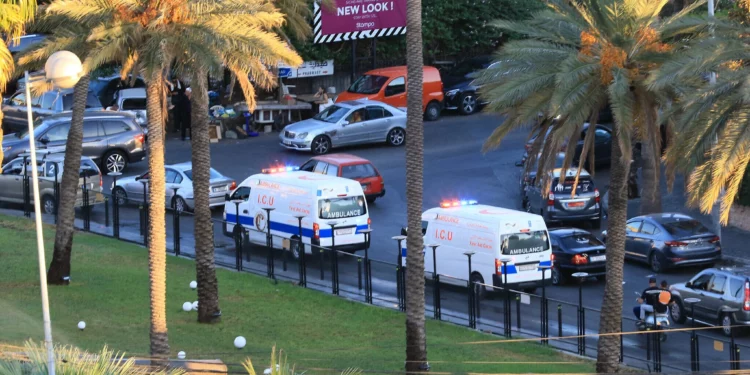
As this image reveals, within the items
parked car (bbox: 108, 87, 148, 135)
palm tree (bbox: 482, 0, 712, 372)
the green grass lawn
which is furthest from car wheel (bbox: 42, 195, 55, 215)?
palm tree (bbox: 482, 0, 712, 372)

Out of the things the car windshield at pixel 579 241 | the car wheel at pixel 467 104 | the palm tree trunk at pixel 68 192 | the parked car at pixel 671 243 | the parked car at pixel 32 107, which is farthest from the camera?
the car wheel at pixel 467 104

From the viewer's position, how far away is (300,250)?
26.0 meters

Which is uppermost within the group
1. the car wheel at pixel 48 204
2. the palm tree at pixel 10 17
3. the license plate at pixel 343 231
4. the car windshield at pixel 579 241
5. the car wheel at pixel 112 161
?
the palm tree at pixel 10 17

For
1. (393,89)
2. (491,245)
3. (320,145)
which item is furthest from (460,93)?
(491,245)

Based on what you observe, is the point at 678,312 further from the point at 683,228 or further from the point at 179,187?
the point at 179,187

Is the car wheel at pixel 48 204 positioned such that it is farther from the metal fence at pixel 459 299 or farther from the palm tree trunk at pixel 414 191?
the palm tree trunk at pixel 414 191

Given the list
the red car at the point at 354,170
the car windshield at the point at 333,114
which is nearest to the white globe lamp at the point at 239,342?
the red car at the point at 354,170

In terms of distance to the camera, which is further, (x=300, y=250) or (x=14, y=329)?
(x=300, y=250)

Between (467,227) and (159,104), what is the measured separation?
28.6 feet

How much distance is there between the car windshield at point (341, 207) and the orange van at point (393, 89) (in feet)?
50.1

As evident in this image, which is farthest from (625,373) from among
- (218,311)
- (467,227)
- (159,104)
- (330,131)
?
(330,131)

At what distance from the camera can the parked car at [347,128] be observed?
128 ft

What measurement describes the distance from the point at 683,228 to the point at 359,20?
20834mm

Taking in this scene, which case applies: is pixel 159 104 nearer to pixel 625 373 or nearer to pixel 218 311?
pixel 218 311
